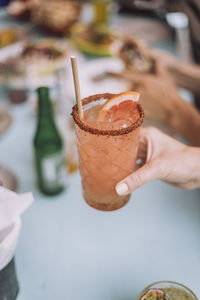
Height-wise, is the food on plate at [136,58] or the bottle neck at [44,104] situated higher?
the bottle neck at [44,104]

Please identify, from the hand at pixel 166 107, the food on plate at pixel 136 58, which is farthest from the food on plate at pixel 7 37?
the hand at pixel 166 107

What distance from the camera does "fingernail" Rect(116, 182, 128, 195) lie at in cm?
78

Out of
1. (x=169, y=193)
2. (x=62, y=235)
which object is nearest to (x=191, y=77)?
(x=169, y=193)

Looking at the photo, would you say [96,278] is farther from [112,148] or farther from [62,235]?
[112,148]

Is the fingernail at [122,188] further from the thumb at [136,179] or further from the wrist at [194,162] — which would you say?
the wrist at [194,162]

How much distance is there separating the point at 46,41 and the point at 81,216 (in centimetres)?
140

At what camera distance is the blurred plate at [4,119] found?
1564 millimetres

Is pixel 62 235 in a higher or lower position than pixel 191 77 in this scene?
lower

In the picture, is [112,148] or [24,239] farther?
[24,239]

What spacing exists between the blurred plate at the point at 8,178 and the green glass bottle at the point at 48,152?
0.09 meters

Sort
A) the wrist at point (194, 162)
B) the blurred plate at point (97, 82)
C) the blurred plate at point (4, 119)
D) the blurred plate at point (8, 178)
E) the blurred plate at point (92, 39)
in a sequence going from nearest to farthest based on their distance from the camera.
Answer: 1. the wrist at point (194, 162)
2. the blurred plate at point (8, 178)
3. the blurred plate at point (4, 119)
4. the blurred plate at point (97, 82)
5. the blurred plate at point (92, 39)

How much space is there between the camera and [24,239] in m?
1.12

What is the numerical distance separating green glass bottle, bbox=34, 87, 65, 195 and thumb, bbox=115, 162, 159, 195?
43 centimetres

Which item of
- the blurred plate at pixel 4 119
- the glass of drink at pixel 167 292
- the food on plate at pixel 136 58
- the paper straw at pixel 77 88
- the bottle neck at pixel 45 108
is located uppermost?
the paper straw at pixel 77 88
